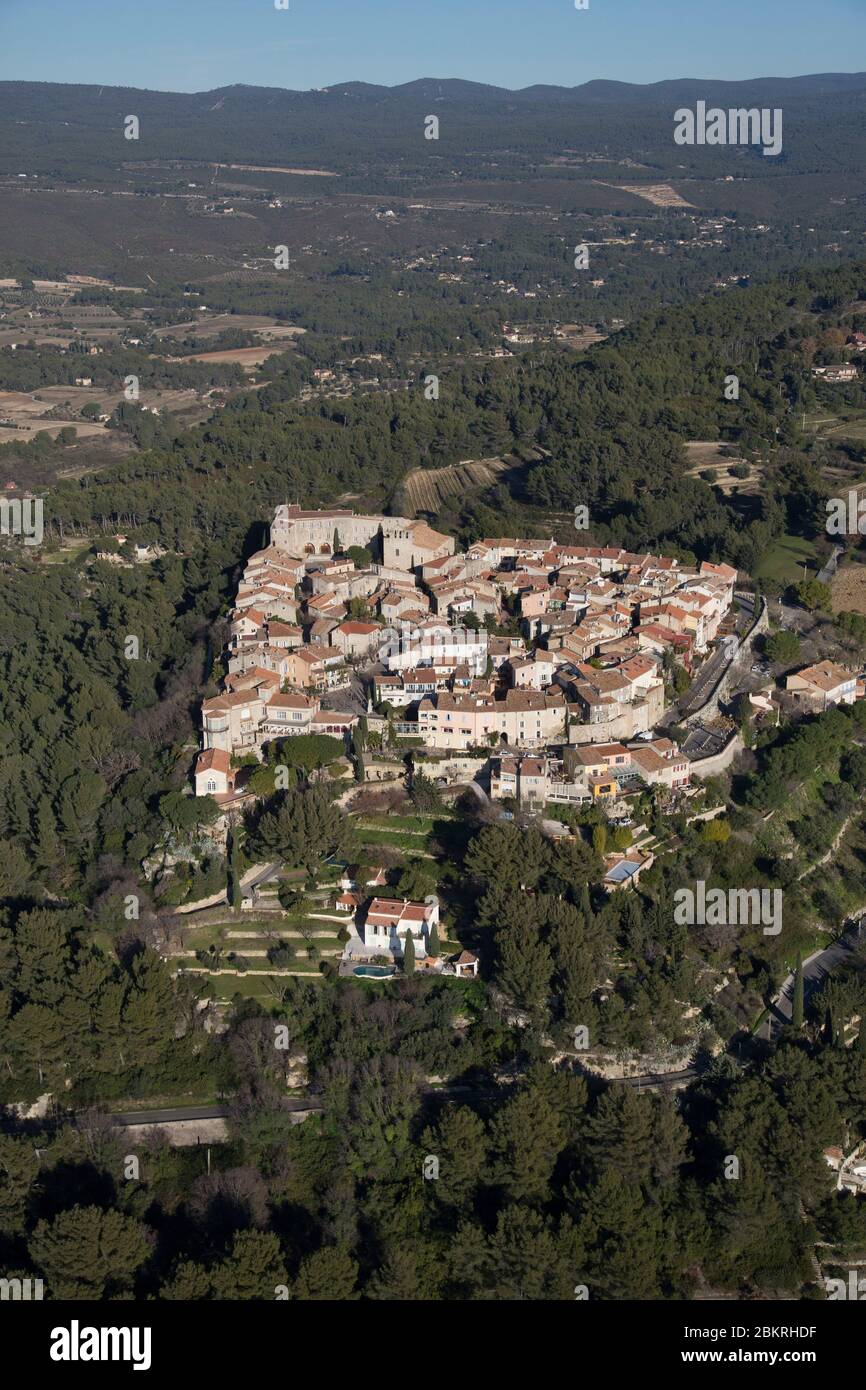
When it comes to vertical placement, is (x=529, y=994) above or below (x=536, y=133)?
below

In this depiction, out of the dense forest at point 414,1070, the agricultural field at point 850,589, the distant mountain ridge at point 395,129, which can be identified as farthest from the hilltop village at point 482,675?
the distant mountain ridge at point 395,129

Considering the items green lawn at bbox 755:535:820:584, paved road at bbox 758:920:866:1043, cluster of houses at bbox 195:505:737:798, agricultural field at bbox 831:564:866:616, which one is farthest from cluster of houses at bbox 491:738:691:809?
green lawn at bbox 755:535:820:584

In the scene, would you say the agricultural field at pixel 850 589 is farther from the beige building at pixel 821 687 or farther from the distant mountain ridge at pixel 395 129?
the distant mountain ridge at pixel 395 129

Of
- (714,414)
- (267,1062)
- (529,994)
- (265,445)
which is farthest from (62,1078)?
(714,414)

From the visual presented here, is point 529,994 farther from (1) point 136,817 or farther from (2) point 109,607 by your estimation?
(2) point 109,607

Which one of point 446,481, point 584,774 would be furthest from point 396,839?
point 446,481

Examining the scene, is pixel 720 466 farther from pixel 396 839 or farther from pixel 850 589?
pixel 396 839

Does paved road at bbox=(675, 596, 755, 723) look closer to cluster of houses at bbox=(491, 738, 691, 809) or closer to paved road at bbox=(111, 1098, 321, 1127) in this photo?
cluster of houses at bbox=(491, 738, 691, 809)

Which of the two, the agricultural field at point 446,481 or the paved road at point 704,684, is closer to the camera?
the paved road at point 704,684
